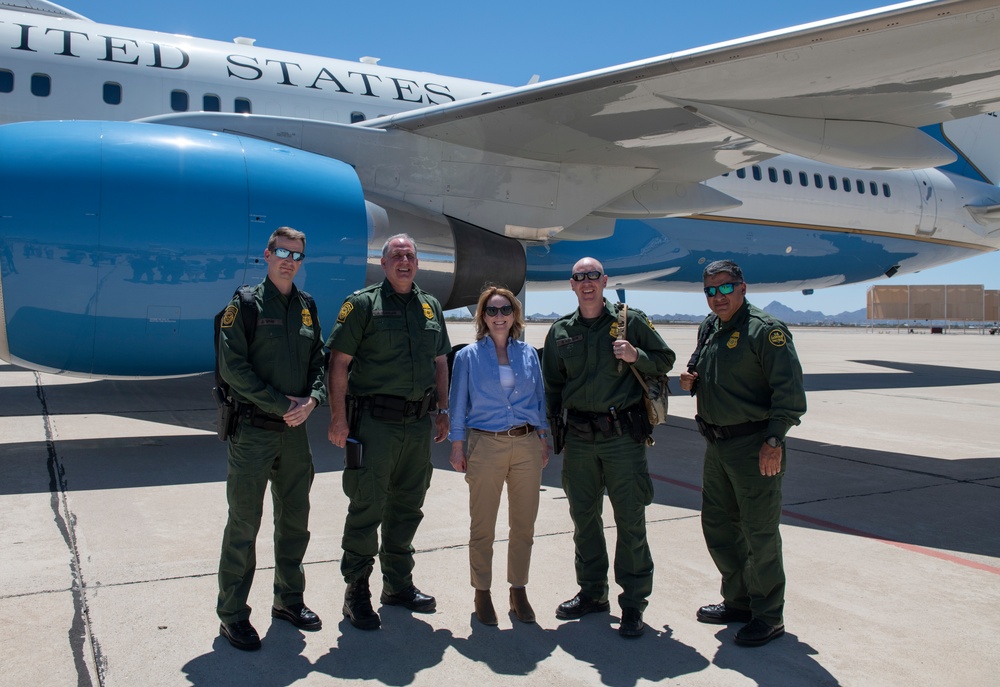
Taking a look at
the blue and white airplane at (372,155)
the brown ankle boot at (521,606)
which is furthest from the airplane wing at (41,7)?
the brown ankle boot at (521,606)

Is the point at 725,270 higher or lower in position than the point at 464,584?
higher

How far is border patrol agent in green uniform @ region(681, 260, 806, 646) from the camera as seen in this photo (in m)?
3.21

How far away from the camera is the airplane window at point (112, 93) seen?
26.7 feet

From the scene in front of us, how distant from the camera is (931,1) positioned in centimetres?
506

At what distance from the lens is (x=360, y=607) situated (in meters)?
3.24

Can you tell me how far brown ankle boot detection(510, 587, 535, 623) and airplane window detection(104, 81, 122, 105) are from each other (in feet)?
23.5

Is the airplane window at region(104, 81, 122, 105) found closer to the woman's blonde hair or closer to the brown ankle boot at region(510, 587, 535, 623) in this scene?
the woman's blonde hair

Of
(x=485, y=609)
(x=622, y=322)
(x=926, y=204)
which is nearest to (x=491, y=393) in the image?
(x=622, y=322)

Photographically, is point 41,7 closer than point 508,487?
No

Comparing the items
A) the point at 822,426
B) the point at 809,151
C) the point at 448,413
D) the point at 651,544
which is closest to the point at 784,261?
the point at 822,426

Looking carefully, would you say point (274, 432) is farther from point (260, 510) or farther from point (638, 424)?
point (638, 424)

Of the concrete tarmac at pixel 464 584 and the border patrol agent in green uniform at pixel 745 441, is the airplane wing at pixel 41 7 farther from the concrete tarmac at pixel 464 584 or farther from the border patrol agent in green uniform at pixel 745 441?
the border patrol agent in green uniform at pixel 745 441

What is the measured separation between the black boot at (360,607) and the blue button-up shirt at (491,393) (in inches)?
28.6

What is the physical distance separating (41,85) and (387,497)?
6.85m
